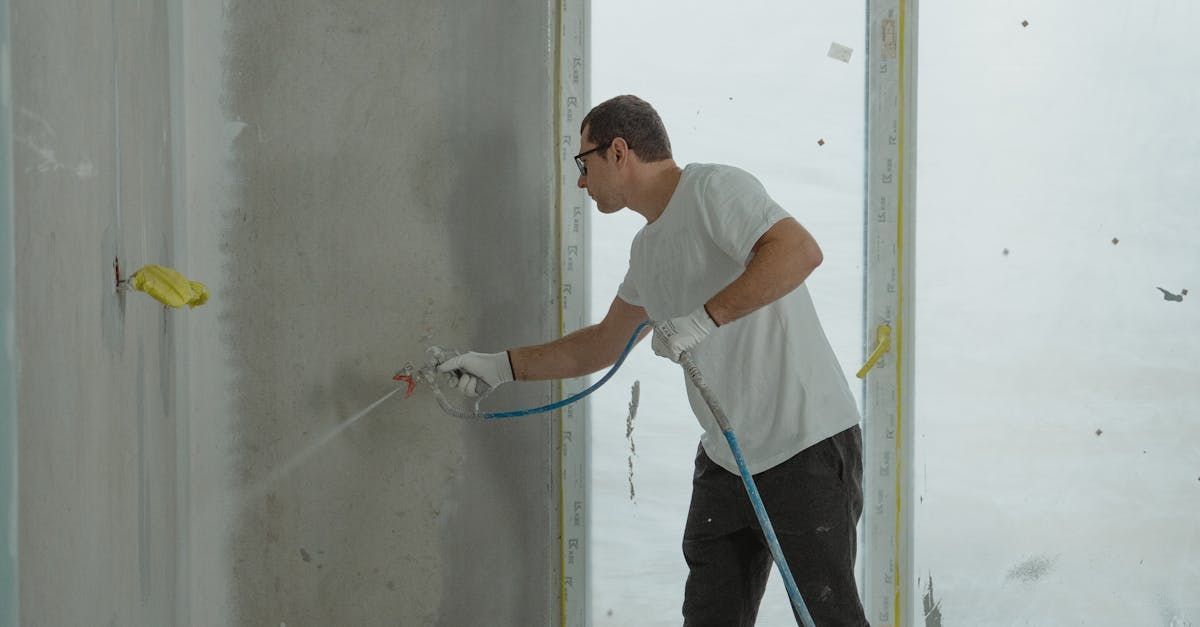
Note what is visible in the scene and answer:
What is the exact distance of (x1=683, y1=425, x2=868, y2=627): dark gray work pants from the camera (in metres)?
1.76

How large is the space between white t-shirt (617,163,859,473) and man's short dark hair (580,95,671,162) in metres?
0.10

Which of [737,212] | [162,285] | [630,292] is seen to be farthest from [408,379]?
[162,285]

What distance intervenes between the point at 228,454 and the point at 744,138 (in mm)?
1296

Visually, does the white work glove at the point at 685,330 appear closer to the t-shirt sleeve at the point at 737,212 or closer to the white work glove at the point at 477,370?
the t-shirt sleeve at the point at 737,212

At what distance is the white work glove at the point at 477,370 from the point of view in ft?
6.54

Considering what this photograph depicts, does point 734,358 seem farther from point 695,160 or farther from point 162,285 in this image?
point 162,285

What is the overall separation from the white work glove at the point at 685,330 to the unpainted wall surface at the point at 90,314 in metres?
0.82

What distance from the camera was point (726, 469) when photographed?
1904 mm

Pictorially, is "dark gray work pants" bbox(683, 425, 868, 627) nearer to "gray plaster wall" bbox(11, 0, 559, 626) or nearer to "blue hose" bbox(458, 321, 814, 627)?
"blue hose" bbox(458, 321, 814, 627)

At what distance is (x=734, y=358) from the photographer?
1.86 meters

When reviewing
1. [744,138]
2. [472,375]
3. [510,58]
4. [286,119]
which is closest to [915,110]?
[744,138]

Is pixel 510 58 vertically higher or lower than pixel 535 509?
higher

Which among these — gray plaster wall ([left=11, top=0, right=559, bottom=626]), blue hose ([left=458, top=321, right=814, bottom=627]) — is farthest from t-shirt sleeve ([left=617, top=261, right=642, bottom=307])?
blue hose ([left=458, top=321, right=814, bottom=627])

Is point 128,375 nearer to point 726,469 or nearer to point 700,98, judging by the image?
point 726,469
